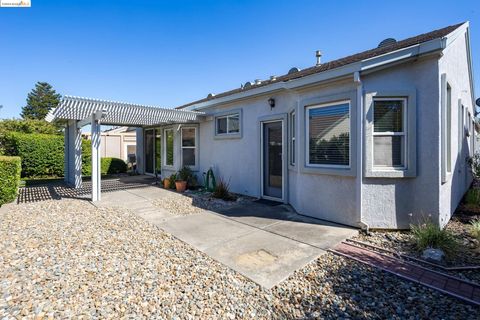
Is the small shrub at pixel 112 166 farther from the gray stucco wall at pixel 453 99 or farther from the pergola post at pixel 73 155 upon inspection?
the gray stucco wall at pixel 453 99

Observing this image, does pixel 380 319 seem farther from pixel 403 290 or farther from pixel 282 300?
pixel 282 300

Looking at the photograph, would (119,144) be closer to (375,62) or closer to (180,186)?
(180,186)

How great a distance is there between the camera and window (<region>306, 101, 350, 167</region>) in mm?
5469

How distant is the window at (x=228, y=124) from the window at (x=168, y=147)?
313 cm

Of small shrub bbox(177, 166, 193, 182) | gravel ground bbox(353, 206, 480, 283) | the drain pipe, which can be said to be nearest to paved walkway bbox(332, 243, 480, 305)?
gravel ground bbox(353, 206, 480, 283)

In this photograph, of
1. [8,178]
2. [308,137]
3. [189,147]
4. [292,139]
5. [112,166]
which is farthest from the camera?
[112,166]

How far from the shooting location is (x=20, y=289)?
300 centimetres

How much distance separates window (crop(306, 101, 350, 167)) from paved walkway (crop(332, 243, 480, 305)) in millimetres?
2037

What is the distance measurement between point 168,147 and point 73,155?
13.6ft


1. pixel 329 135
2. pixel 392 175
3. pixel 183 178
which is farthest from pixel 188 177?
pixel 392 175

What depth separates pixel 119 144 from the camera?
21.0 metres

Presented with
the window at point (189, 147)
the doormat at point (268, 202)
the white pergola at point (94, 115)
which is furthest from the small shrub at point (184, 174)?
the doormat at point (268, 202)

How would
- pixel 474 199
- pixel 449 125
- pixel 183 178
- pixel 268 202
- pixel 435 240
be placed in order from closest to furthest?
pixel 435 240
pixel 449 125
pixel 474 199
pixel 268 202
pixel 183 178

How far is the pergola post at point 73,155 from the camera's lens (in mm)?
10164
